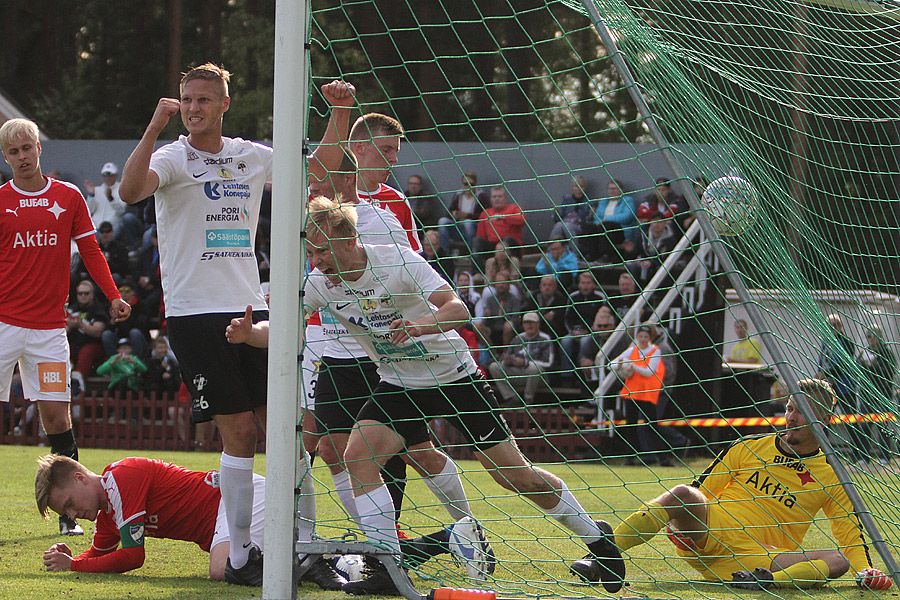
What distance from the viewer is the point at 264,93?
2086 cm

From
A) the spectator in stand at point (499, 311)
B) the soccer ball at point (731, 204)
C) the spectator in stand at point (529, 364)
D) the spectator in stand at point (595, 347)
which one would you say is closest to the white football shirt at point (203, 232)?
the soccer ball at point (731, 204)

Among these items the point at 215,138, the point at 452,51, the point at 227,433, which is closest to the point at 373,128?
the point at 215,138

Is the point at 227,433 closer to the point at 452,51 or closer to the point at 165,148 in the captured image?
the point at 165,148

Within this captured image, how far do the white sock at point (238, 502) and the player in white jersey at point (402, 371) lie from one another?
0.45 metres

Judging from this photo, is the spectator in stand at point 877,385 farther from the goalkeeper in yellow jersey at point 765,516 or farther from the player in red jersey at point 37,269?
the player in red jersey at point 37,269

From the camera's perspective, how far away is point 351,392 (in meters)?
4.72

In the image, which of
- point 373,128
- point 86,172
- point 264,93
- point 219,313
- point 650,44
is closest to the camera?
point 219,313

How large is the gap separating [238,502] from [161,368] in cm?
898

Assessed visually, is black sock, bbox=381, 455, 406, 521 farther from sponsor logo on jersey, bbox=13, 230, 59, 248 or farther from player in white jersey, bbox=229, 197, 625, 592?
sponsor logo on jersey, bbox=13, 230, 59, 248

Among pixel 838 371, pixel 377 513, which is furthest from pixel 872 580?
pixel 377 513

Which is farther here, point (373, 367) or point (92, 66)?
point (92, 66)

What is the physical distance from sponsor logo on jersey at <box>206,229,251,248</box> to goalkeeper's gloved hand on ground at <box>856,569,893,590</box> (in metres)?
3.06

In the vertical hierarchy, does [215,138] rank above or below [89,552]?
above

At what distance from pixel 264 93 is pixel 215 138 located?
17.2 meters
